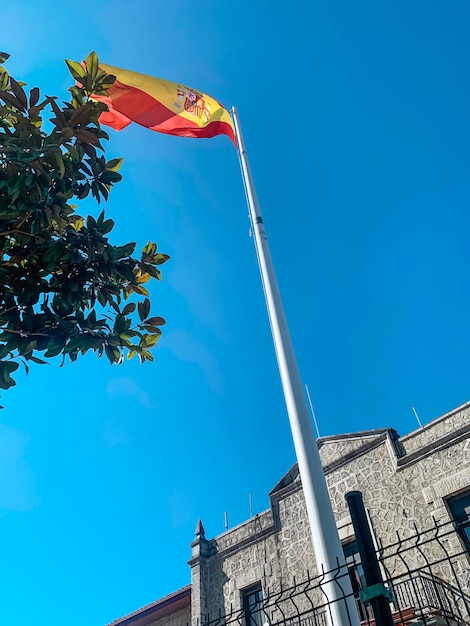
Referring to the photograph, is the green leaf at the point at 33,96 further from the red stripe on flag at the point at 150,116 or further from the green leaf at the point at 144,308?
the red stripe on flag at the point at 150,116

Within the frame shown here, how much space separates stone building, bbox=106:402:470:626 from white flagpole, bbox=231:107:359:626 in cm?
492

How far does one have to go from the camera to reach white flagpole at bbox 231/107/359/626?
11.1 feet

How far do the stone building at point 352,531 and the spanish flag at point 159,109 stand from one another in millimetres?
7582

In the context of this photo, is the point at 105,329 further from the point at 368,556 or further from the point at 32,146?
the point at 368,556

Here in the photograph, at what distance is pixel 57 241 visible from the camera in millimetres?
3410

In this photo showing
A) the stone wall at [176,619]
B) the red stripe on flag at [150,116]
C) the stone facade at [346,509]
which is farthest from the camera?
the stone wall at [176,619]

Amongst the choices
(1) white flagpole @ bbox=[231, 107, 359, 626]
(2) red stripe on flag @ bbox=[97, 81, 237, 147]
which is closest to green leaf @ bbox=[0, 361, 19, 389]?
(1) white flagpole @ bbox=[231, 107, 359, 626]

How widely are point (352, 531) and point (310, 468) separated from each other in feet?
25.3

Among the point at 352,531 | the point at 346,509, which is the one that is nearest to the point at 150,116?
the point at 346,509

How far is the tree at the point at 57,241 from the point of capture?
121 inches

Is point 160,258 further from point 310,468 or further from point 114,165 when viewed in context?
point 310,468

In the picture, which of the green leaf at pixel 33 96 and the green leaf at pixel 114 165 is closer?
the green leaf at pixel 33 96

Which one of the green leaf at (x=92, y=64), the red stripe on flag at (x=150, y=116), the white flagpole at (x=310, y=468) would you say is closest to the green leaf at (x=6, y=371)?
the green leaf at (x=92, y=64)

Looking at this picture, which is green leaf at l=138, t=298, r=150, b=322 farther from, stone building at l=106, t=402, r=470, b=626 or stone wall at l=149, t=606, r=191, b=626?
stone wall at l=149, t=606, r=191, b=626
